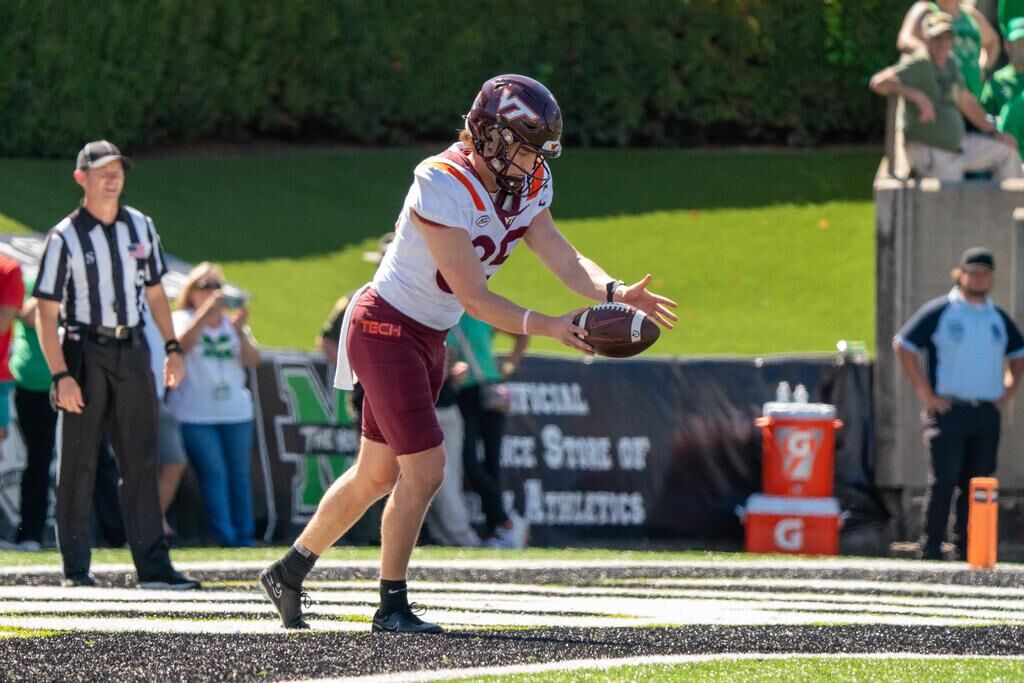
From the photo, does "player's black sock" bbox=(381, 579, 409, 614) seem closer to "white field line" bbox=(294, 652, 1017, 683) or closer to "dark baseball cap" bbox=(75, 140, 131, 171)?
"white field line" bbox=(294, 652, 1017, 683)

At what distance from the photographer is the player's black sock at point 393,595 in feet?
21.8

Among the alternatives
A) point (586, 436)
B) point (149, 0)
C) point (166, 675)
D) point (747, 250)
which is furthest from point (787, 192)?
point (166, 675)

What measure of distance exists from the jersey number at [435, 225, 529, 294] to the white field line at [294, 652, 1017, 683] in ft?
4.37

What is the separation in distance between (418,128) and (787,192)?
4435 mm

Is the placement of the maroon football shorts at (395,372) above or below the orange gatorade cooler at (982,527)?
above

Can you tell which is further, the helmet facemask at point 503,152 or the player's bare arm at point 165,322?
the player's bare arm at point 165,322

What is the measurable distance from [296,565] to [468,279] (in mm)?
1292

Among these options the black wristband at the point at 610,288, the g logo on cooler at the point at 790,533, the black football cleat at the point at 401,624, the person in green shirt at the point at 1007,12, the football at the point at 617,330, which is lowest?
the g logo on cooler at the point at 790,533

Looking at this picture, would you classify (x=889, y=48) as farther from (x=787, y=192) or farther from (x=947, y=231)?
(x=947, y=231)

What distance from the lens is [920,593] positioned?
888cm

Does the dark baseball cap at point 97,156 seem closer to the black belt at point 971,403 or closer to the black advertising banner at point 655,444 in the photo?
the black advertising banner at point 655,444

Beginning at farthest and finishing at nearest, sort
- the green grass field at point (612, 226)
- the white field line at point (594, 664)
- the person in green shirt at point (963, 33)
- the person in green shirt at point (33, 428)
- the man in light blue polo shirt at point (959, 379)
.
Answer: the green grass field at point (612, 226), the person in green shirt at point (963, 33), the man in light blue polo shirt at point (959, 379), the person in green shirt at point (33, 428), the white field line at point (594, 664)

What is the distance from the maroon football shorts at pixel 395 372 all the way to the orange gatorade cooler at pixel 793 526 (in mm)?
6659

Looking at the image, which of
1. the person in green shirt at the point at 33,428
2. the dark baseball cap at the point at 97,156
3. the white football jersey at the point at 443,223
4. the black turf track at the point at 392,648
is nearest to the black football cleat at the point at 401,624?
the black turf track at the point at 392,648
